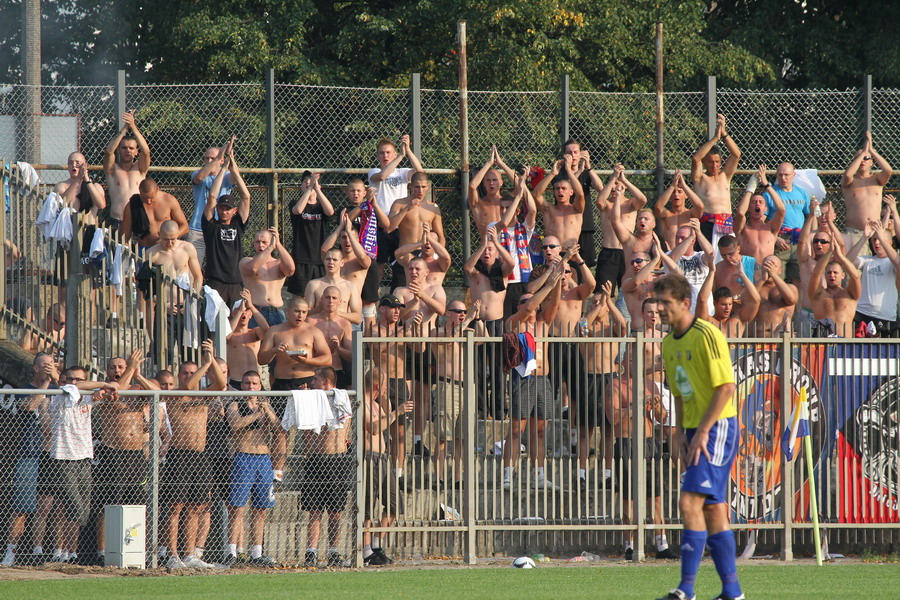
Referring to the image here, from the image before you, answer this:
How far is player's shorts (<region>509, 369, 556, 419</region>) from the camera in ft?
40.4

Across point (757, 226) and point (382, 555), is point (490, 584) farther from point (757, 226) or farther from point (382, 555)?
point (757, 226)

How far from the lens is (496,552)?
1263cm

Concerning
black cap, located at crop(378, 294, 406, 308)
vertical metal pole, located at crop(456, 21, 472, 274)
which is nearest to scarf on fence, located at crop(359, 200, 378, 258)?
vertical metal pole, located at crop(456, 21, 472, 274)

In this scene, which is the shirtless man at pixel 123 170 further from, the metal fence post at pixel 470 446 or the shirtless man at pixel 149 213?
the metal fence post at pixel 470 446

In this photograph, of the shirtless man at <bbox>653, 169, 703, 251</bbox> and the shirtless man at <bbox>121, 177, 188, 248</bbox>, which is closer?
the shirtless man at <bbox>121, 177, 188, 248</bbox>

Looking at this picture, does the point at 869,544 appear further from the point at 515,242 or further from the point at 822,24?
the point at 822,24

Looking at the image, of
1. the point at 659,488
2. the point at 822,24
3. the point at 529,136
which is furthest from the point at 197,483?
the point at 822,24

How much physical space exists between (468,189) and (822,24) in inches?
439

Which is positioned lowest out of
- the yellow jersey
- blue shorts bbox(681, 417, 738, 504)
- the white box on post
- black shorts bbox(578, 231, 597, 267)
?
the white box on post

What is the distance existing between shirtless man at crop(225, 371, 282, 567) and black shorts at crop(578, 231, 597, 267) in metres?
6.27

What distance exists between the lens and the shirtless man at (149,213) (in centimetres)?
1588

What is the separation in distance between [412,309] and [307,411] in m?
2.97

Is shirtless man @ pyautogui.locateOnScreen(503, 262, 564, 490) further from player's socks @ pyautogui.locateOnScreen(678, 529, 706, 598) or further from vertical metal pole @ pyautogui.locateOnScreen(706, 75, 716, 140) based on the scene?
Answer: vertical metal pole @ pyautogui.locateOnScreen(706, 75, 716, 140)

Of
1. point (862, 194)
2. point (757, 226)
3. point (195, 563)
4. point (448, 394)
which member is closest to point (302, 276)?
point (448, 394)
